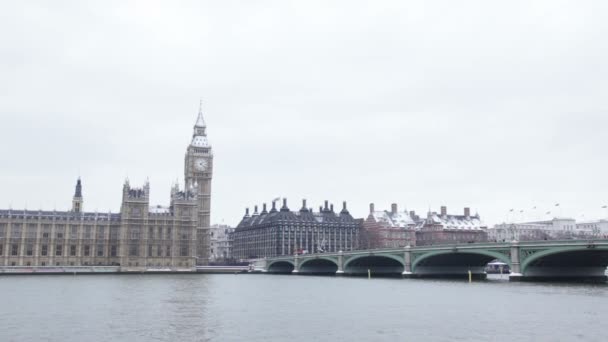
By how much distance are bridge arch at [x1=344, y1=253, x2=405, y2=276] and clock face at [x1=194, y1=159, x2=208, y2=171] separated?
6624 cm

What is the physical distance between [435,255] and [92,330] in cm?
7104

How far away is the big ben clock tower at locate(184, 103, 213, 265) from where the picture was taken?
17838 centimetres

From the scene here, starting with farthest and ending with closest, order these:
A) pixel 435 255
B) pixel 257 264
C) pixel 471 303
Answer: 1. pixel 257 264
2. pixel 435 255
3. pixel 471 303

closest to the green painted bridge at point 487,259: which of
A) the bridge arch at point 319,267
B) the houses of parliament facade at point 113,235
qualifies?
the bridge arch at point 319,267

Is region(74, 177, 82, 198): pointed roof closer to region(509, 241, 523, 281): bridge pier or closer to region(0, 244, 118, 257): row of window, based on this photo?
region(0, 244, 118, 257): row of window

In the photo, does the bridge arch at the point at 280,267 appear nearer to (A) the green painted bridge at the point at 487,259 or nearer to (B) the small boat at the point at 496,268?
(A) the green painted bridge at the point at 487,259

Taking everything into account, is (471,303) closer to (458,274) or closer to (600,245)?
(600,245)

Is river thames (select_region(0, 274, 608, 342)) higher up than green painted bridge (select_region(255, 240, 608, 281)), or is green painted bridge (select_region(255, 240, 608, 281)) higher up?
green painted bridge (select_region(255, 240, 608, 281))

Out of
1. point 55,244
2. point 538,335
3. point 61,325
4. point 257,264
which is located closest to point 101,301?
point 61,325

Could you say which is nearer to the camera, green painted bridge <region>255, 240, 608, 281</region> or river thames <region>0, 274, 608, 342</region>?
river thames <region>0, 274, 608, 342</region>

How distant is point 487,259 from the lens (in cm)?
10594

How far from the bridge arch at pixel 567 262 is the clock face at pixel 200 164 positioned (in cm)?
11538

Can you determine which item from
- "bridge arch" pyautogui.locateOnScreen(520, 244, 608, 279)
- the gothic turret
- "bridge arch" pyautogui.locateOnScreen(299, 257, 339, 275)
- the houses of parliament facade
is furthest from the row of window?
"bridge arch" pyautogui.locateOnScreen(520, 244, 608, 279)

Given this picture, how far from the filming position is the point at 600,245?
71.5 m
